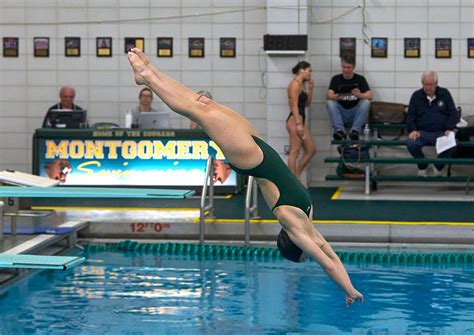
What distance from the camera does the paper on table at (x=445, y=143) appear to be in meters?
12.6

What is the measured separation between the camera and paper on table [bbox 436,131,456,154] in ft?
41.4

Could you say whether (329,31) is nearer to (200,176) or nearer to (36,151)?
(200,176)

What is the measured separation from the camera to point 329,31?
14.3m

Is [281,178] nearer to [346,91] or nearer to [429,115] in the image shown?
[429,115]

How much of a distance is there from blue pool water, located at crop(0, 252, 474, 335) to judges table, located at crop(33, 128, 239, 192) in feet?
8.82

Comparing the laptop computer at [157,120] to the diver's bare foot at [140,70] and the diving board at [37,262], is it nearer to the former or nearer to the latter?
the diving board at [37,262]

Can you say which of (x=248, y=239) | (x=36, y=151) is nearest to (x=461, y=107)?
(x=248, y=239)

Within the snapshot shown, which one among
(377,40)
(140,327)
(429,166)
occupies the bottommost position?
(140,327)

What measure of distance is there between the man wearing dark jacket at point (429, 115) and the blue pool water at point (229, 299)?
3.13m

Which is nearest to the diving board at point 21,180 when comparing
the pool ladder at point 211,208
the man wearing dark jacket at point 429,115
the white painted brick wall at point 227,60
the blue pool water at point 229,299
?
the blue pool water at point 229,299

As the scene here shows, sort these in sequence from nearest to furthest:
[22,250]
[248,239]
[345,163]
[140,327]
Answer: [140,327] < [22,250] < [248,239] < [345,163]

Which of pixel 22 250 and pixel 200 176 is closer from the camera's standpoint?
pixel 22 250

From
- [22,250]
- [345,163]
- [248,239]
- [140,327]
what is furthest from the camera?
[345,163]

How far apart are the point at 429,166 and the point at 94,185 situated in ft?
14.5
